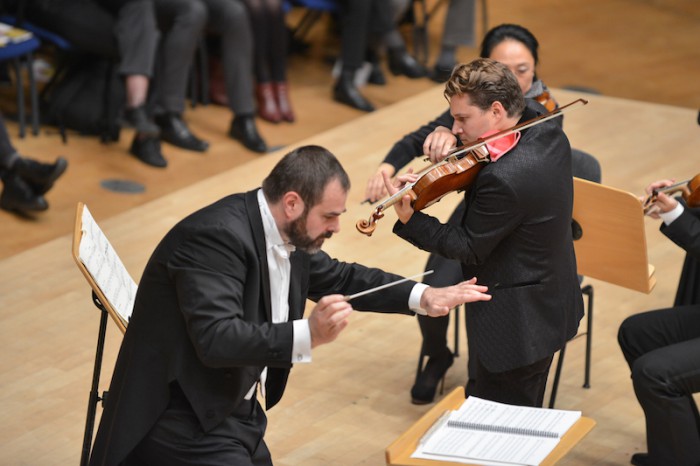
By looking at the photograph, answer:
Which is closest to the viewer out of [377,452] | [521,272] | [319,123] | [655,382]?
[521,272]

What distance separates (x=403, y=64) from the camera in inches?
308

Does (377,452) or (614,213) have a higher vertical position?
(614,213)

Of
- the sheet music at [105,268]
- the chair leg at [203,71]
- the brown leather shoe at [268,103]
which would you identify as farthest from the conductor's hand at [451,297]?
the chair leg at [203,71]

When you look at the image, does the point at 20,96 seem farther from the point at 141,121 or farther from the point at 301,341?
the point at 301,341

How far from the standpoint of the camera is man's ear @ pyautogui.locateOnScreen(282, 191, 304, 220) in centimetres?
266

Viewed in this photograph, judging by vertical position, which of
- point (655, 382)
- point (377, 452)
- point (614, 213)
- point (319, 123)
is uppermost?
point (614, 213)

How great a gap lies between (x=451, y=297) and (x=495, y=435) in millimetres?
368

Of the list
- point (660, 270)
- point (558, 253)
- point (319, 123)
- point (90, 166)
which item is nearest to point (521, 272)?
point (558, 253)

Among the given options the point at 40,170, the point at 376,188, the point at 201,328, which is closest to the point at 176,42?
the point at 40,170

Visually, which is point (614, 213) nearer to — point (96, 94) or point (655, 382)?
point (655, 382)

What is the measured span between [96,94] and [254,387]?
397 centimetres

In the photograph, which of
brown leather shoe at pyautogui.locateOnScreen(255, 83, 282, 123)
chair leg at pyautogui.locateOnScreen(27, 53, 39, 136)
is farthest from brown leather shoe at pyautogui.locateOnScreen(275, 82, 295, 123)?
chair leg at pyautogui.locateOnScreen(27, 53, 39, 136)

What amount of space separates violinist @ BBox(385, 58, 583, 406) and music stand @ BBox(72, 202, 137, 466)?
805mm

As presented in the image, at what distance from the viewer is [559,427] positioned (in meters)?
2.71
